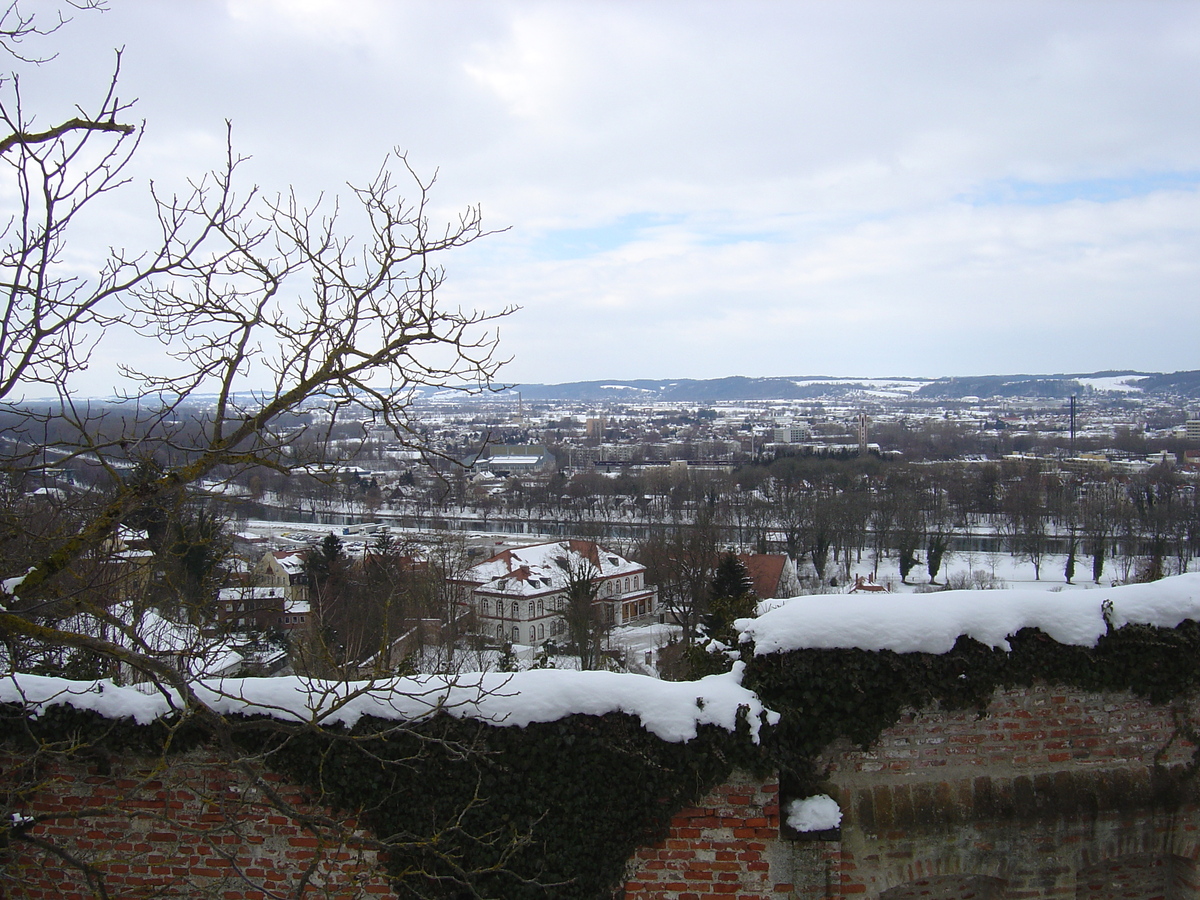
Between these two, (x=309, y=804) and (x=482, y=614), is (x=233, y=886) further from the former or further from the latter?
(x=482, y=614)

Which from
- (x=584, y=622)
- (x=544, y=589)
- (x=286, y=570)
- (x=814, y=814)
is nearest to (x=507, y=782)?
Answer: (x=814, y=814)

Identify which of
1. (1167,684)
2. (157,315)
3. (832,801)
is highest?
(157,315)

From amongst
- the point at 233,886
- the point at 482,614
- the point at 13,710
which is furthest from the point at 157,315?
the point at 482,614

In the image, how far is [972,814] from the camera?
4.76 m

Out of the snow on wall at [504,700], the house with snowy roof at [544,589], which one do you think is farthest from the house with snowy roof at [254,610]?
the house with snowy roof at [544,589]

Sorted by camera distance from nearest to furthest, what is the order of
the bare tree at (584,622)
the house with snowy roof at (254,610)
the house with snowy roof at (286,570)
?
the house with snowy roof at (254,610)
the bare tree at (584,622)
the house with snowy roof at (286,570)

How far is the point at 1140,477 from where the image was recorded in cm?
5594

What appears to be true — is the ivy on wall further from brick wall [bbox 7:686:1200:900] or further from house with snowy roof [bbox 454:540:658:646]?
house with snowy roof [bbox 454:540:658:646]

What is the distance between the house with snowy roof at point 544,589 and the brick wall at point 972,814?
808 inches

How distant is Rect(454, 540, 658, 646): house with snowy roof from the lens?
2819 cm

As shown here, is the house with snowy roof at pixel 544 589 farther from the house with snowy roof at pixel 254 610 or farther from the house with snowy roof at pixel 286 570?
the house with snowy roof at pixel 254 610

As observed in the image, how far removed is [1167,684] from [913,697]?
5.32ft

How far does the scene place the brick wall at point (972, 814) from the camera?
4.55 metres

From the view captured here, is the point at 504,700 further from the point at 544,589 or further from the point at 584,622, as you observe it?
the point at 544,589
